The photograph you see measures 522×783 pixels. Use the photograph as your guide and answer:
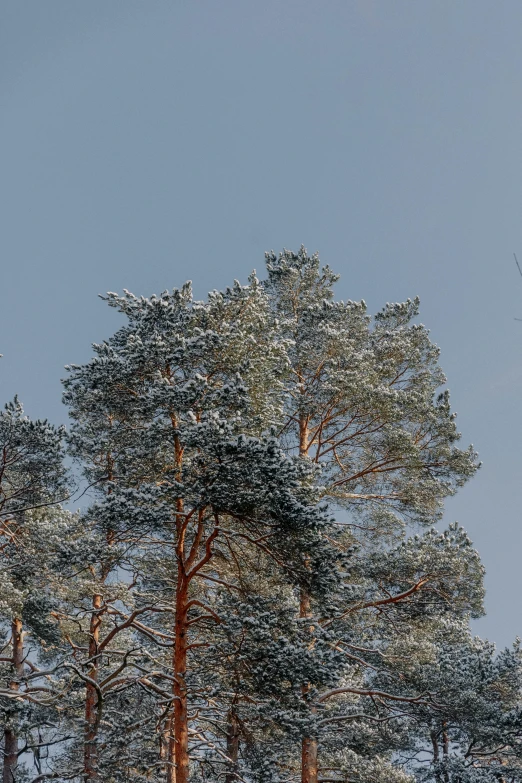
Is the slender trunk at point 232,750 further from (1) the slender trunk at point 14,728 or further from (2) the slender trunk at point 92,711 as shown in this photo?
(1) the slender trunk at point 14,728

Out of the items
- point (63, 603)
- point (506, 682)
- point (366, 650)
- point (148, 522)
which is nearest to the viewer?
point (148, 522)

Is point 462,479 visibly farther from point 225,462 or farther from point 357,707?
point 225,462

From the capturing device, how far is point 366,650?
38.9 ft

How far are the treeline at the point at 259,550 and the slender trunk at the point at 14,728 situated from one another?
0.05 metres

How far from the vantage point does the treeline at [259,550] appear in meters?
9.28

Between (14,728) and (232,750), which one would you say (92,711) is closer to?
(14,728)

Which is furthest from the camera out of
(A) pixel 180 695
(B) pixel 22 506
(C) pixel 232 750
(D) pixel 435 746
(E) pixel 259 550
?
(D) pixel 435 746

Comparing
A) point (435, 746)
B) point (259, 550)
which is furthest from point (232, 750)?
point (259, 550)

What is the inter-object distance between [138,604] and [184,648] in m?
4.03

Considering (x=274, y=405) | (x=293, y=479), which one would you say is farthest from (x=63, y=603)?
(x=293, y=479)

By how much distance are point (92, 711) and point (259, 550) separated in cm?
575

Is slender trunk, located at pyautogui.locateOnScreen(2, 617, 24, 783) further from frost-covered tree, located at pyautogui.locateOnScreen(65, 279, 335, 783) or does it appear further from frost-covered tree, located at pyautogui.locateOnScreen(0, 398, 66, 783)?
frost-covered tree, located at pyautogui.locateOnScreen(65, 279, 335, 783)

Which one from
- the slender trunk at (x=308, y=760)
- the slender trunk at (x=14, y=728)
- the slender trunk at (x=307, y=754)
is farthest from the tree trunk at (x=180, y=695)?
the slender trunk at (x=14, y=728)

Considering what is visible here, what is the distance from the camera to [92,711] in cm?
1327
